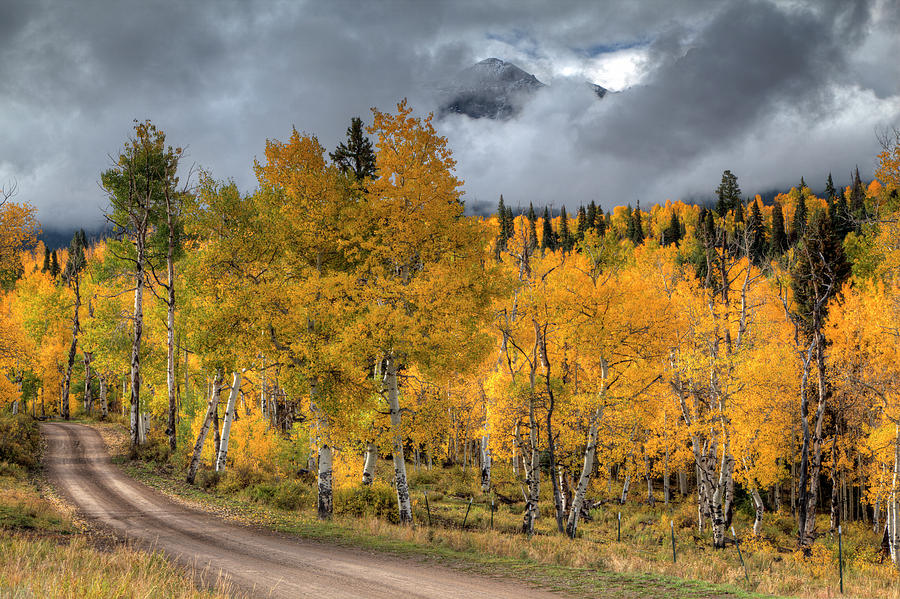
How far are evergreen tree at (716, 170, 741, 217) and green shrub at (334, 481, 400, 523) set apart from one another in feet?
279

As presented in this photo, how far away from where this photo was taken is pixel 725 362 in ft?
65.6

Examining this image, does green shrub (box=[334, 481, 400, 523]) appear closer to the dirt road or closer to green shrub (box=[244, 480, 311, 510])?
green shrub (box=[244, 480, 311, 510])

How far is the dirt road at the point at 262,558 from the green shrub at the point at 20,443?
4.68 meters

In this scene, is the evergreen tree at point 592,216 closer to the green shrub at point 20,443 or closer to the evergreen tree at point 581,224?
the evergreen tree at point 581,224

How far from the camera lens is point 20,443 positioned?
80.6ft

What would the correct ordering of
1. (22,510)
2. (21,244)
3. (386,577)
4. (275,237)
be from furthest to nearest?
1. (21,244)
2. (275,237)
3. (22,510)
4. (386,577)

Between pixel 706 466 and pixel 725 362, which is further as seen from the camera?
pixel 706 466

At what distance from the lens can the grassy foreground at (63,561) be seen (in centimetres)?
633

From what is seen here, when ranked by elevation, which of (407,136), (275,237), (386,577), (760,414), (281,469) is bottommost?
(281,469)

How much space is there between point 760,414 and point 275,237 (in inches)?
1031

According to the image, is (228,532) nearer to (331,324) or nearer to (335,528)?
(335,528)

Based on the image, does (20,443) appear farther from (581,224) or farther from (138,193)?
(581,224)

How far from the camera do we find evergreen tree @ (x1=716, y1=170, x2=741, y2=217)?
280 feet

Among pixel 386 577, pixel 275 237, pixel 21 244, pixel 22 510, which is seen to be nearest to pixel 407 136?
pixel 275 237
